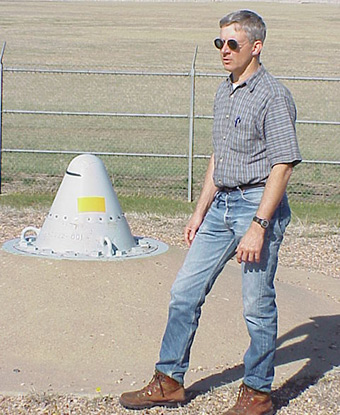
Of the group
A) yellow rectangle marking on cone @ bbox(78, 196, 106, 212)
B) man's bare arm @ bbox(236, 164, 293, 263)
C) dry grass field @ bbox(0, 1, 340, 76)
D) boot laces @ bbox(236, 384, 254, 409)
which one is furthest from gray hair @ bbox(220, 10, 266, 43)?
dry grass field @ bbox(0, 1, 340, 76)

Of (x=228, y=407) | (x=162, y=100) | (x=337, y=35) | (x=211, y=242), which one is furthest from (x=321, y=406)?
(x=337, y=35)

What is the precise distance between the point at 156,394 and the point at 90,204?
77.1 inches

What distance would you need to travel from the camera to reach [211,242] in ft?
15.6

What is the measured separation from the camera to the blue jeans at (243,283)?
4602 mm

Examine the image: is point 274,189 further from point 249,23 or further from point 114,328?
point 114,328

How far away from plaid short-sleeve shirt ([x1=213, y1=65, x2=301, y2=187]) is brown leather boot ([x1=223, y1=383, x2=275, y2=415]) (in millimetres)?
1058

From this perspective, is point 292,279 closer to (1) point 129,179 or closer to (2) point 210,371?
(2) point 210,371

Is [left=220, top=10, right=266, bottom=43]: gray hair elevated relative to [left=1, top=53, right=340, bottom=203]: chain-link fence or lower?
elevated

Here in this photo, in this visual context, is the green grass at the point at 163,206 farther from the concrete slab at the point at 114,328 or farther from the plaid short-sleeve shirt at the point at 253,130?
the plaid short-sleeve shirt at the point at 253,130

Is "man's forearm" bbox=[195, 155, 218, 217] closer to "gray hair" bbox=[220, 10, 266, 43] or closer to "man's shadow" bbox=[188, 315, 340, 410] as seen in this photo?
"gray hair" bbox=[220, 10, 266, 43]

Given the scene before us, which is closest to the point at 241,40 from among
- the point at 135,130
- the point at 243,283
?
the point at 243,283

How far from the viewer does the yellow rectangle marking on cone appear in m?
6.55

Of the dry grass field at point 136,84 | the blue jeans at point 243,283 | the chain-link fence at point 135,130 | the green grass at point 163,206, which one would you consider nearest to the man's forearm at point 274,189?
the blue jeans at point 243,283

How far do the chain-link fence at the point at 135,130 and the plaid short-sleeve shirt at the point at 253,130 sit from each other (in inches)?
269
